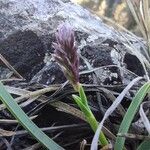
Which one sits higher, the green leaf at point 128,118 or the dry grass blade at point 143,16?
the dry grass blade at point 143,16

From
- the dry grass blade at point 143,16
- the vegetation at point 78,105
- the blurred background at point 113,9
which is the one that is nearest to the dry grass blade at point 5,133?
the vegetation at point 78,105

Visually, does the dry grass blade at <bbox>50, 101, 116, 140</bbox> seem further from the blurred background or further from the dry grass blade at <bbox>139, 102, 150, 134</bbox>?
the blurred background

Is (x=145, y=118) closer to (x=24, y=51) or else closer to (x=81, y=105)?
(x=81, y=105)

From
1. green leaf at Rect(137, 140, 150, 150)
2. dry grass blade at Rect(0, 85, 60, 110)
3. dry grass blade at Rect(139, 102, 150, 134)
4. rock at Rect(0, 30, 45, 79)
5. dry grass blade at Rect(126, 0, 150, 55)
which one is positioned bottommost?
green leaf at Rect(137, 140, 150, 150)

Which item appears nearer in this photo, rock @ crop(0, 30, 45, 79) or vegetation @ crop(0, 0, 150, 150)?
vegetation @ crop(0, 0, 150, 150)

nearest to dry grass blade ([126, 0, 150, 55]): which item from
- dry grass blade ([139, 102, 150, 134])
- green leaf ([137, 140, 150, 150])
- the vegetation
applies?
the vegetation

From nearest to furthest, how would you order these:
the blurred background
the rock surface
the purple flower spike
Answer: the purple flower spike, the rock surface, the blurred background

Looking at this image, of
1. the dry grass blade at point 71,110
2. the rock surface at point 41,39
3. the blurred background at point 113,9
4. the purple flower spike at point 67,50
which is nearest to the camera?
the purple flower spike at point 67,50

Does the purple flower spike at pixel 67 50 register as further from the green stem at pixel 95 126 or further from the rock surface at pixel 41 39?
the rock surface at pixel 41 39
